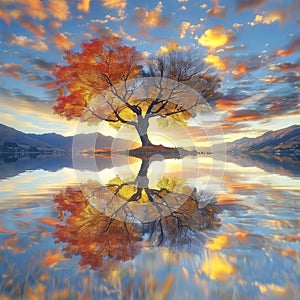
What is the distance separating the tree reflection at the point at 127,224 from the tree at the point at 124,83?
15.6 meters

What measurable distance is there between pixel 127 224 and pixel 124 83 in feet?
58.9

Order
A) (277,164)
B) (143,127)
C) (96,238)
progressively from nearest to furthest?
(96,238) < (277,164) < (143,127)

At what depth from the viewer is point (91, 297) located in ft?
5.14

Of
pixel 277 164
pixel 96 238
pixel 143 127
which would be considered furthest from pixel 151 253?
pixel 143 127

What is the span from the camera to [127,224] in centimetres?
304

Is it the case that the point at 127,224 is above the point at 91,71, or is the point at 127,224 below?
below

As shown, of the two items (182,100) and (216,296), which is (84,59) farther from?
(216,296)

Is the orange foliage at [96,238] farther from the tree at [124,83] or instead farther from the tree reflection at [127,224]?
the tree at [124,83]

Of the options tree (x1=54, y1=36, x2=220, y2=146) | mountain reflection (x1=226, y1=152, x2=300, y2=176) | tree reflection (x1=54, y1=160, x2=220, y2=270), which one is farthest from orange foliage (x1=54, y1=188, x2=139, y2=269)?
tree (x1=54, y1=36, x2=220, y2=146)

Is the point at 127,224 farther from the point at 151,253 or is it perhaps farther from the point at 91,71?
the point at 91,71

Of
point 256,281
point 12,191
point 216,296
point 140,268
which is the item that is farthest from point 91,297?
point 12,191

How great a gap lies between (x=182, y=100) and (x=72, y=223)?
17.9 meters

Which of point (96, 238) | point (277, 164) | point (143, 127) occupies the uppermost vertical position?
point (143, 127)

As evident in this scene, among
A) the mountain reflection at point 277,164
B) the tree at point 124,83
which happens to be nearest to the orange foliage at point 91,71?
the tree at point 124,83
